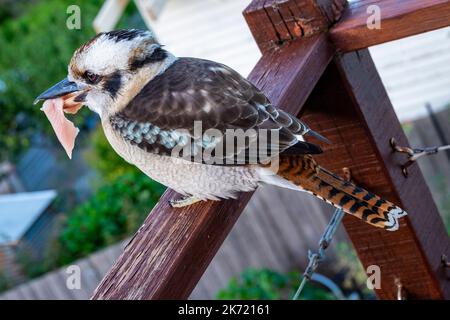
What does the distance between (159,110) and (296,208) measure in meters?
6.07

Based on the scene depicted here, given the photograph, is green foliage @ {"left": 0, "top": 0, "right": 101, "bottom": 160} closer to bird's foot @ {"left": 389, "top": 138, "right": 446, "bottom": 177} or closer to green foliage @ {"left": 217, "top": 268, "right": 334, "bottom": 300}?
green foliage @ {"left": 217, "top": 268, "right": 334, "bottom": 300}

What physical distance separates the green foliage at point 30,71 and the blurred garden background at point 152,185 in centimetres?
3

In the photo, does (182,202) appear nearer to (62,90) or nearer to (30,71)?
(62,90)

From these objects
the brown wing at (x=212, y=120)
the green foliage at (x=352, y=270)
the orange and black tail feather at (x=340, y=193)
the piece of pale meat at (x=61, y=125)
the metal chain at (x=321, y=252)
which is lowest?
the green foliage at (x=352, y=270)

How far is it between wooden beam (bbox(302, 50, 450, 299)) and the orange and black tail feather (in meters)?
0.27

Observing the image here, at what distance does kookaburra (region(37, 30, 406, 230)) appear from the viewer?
5.73ft

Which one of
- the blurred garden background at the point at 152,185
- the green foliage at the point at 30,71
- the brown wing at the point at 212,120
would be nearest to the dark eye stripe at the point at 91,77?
the brown wing at the point at 212,120

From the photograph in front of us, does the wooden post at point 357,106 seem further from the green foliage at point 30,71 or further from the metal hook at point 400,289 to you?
the green foliage at point 30,71

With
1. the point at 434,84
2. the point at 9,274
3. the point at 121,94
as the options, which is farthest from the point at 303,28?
the point at 9,274

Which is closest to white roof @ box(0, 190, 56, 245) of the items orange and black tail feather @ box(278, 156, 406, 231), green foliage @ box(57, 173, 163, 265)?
green foliage @ box(57, 173, 163, 265)

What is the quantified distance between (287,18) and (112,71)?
1.44ft

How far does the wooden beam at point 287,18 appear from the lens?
203 centimetres

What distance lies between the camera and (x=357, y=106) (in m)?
2.05
